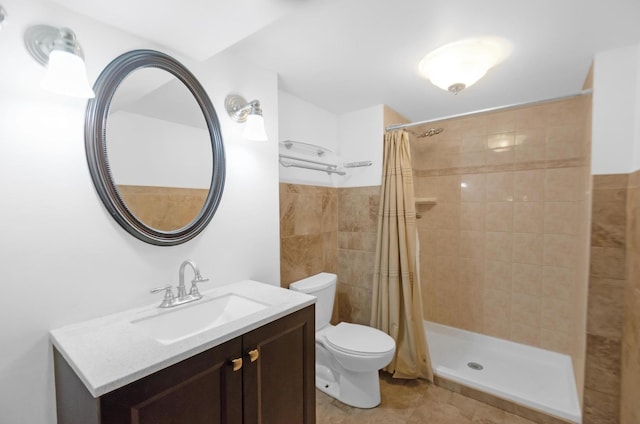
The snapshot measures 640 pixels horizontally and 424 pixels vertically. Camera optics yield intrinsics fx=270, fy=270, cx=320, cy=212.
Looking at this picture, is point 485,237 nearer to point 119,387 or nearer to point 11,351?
point 119,387

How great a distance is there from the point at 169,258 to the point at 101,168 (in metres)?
0.47

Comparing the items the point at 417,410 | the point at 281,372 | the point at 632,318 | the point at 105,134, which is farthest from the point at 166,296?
the point at 632,318

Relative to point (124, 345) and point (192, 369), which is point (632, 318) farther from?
point (124, 345)

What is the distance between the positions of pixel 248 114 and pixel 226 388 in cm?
133

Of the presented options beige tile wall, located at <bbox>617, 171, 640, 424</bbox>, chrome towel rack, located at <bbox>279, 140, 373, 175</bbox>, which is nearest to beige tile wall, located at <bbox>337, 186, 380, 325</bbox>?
chrome towel rack, located at <bbox>279, 140, 373, 175</bbox>

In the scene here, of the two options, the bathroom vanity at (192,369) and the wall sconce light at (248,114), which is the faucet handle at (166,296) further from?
the wall sconce light at (248,114)

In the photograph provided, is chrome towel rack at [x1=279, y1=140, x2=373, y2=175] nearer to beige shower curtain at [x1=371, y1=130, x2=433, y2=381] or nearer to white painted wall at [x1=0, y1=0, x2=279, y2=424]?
beige shower curtain at [x1=371, y1=130, x2=433, y2=381]

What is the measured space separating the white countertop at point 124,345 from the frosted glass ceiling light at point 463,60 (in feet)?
4.93

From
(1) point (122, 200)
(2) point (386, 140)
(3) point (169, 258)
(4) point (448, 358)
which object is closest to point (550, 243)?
(4) point (448, 358)

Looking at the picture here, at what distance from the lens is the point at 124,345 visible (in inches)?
34.6

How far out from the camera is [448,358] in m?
2.38

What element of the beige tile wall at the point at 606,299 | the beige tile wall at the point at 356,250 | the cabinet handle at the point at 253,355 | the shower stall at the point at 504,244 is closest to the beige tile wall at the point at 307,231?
the beige tile wall at the point at 356,250

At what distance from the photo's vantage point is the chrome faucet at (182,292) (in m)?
1.21

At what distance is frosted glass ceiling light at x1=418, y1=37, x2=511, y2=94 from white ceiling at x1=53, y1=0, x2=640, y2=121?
0.16 ft
